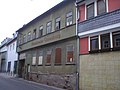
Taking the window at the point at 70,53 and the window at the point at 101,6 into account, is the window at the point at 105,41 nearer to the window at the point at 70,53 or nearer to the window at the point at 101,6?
the window at the point at 101,6

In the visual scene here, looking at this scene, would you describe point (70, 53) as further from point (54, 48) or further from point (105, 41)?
point (105, 41)

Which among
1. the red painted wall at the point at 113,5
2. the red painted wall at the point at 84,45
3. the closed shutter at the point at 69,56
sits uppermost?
the red painted wall at the point at 113,5

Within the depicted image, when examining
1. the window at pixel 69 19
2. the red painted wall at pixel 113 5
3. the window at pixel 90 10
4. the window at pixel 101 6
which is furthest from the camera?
the window at pixel 69 19

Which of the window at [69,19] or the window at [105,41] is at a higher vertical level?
the window at [69,19]

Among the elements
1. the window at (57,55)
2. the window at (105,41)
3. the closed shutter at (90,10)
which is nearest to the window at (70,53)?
the window at (57,55)

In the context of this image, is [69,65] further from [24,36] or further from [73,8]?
[24,36]

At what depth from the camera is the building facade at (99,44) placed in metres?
15.2

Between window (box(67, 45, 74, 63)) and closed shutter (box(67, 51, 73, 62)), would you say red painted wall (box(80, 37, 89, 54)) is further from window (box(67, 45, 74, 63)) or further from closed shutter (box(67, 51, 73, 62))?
closed shutter (box(67, 51, 73, 62))

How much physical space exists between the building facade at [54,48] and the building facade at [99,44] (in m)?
1.44

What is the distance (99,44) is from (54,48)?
26.9 ft

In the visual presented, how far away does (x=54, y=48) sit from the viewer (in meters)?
24.0

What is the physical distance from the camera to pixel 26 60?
32.9 m

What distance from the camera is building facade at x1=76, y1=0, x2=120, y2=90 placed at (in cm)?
1520

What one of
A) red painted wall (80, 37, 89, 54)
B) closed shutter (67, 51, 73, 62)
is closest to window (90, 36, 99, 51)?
red painted wall (80, 37, 89, 54)
